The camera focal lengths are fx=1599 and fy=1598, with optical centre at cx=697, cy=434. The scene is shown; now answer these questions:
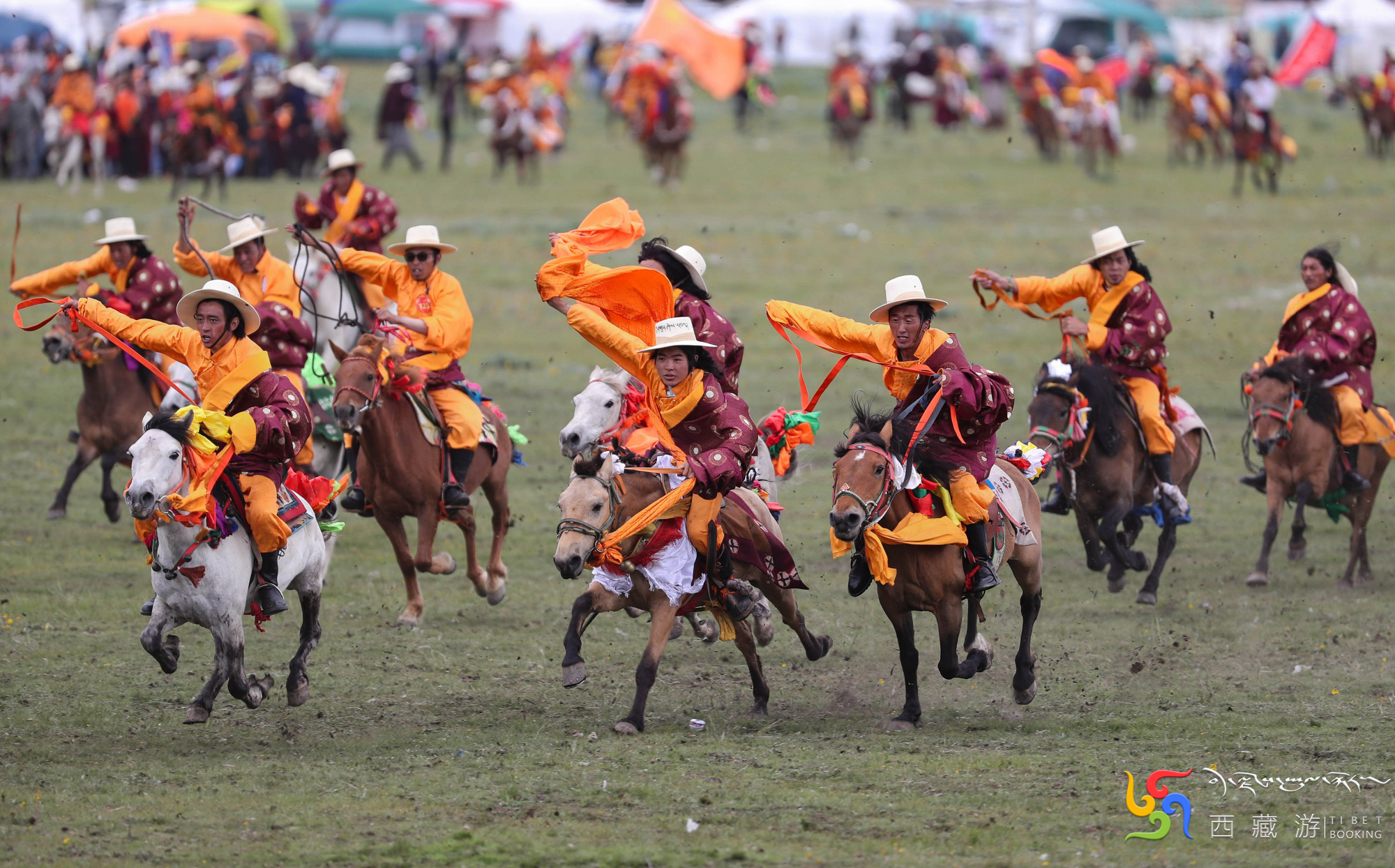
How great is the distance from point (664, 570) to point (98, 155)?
2457 centimetres

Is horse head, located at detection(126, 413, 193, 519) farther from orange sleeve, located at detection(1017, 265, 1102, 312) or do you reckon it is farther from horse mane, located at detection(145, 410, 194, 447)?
orange sleeve, located at detection(1017, 265, 1102, 312)

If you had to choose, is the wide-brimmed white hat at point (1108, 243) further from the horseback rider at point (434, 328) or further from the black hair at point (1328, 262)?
A: the horseback rider at point (434, 328)

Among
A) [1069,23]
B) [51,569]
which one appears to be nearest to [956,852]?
[51,569]

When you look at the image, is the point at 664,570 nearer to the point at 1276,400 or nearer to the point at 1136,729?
the point at 1136,729

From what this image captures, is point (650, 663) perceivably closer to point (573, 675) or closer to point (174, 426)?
point (573, 675)

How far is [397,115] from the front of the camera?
32.1 m

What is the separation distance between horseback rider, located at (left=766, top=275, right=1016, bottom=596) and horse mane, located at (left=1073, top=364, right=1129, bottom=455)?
2922mm

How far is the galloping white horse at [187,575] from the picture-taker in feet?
22.9

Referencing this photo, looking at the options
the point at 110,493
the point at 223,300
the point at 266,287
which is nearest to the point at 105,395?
the point at 110,493

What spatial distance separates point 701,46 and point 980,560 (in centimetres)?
3456

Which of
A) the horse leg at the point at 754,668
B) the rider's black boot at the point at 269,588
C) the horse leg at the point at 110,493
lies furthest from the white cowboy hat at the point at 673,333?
the horse leg at the point at 110,493

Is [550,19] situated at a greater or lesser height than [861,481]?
greater

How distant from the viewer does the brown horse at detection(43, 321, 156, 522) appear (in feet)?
40.0

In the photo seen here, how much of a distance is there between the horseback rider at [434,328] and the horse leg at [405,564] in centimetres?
20
